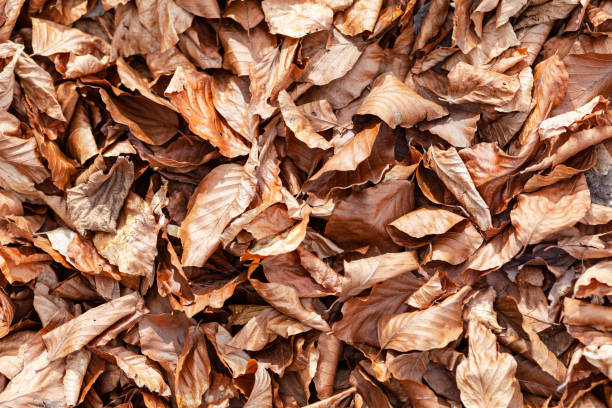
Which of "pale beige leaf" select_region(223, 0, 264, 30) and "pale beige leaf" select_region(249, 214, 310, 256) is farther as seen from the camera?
"pale beige leaf" select_region(223, 0, 264, 30)

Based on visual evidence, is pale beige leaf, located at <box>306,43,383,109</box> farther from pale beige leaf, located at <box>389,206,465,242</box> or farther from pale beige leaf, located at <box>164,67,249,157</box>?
pale beige leaf, located at <box>389,206,465,242</box>

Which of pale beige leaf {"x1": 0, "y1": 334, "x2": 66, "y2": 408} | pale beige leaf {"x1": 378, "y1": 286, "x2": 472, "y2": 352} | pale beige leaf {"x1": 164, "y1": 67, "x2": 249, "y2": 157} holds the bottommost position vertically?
pale beige leaf {"x1": 0, "y1": 334, "x2": 66, "y2": 408}

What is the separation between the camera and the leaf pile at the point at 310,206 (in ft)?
4.45

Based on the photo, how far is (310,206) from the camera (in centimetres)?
141

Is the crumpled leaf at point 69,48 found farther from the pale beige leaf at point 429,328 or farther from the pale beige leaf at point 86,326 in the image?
the pale beige leaf at point 429,328

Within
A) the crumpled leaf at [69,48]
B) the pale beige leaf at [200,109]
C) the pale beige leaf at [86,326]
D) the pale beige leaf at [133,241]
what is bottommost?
the pale beige leaf at [86,326]

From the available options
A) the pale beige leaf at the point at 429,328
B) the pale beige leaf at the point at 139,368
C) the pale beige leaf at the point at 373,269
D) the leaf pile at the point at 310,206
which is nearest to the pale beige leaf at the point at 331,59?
the leaf pile at the point at 310,206

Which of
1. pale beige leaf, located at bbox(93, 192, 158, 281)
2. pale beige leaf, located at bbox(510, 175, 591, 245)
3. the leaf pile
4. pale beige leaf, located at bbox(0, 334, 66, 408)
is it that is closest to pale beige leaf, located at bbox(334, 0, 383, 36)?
the leaf pile

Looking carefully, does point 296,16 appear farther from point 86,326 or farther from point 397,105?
point 86,326

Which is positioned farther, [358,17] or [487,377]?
[358,17]

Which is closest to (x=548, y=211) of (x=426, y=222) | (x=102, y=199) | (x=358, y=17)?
(x=426, y=222)

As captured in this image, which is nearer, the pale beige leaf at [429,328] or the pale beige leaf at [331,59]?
the pale beige leaf at [429,328]

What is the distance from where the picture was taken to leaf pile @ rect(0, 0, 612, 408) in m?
1.36

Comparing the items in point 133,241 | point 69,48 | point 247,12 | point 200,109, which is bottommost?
point 133,241
